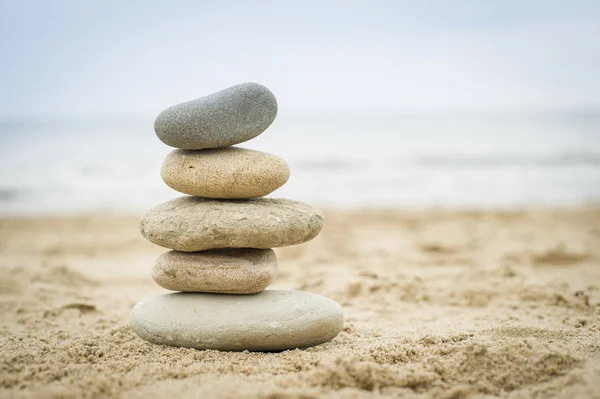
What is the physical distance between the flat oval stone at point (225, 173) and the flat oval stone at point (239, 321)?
2.93 ft

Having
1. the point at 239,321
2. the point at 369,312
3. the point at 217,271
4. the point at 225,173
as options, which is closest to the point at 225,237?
the point at 217,271

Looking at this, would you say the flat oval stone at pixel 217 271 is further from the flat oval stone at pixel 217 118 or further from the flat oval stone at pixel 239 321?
the flat oval stone at pixel 217 118

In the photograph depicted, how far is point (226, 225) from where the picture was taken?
423 cm

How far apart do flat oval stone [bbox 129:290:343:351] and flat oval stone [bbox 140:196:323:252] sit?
0.46 m

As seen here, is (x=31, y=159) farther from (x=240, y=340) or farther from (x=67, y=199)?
(x=240, y=340)

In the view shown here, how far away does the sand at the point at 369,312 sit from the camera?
3359 millimetres

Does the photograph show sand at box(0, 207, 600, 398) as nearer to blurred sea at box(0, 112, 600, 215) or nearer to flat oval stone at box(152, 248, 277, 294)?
flat oval stone at box(152, 248, 277, 294)

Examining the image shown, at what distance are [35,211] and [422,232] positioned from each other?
10.2m

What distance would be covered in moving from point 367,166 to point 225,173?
17990 millimetres

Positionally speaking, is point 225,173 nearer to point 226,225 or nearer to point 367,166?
point 226,225

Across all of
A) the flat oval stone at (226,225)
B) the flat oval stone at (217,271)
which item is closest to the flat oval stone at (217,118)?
the flat oval stone at (226,225)

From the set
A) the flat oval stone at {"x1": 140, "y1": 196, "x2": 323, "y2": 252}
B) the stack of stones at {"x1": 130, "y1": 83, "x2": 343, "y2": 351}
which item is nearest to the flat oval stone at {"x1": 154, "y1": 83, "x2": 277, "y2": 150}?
the stack of stones at {"x1": 130, "y1": 83, "x2": 343, "y2": 351}

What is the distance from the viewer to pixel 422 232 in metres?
10.2

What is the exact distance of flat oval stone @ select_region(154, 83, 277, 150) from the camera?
4266mm
